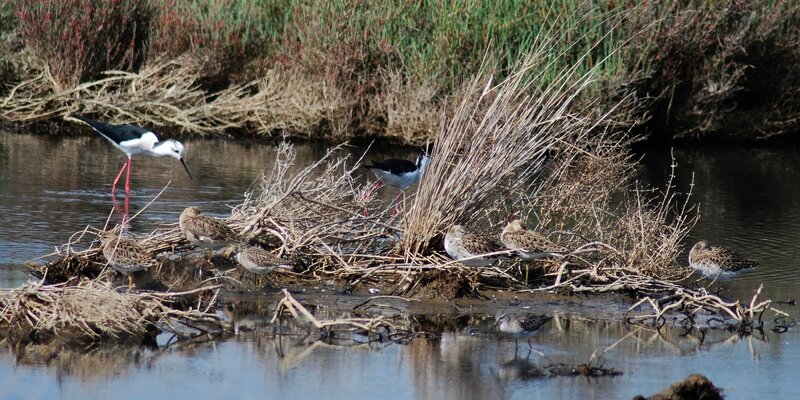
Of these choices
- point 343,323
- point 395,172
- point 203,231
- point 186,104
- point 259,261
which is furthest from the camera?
point 186,104

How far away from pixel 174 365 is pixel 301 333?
1097 millimetres

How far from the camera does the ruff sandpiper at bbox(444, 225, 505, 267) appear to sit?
28.8 ft

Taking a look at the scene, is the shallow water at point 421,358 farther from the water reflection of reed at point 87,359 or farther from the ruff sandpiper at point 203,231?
the ruff sandpiper at point 203,231

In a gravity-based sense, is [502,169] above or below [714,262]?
above

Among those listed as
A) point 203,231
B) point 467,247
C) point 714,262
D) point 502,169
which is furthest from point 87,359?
point 714,262

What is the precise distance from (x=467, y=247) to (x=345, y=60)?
11111 mm

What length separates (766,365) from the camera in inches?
302

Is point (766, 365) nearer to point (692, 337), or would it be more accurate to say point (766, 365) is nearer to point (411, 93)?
point (692, 337)

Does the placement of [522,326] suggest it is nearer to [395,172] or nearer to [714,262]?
[714,262]

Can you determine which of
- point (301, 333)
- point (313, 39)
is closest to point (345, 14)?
point (313, 39)

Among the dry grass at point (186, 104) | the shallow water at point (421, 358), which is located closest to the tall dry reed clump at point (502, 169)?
the shallow water at point (421, 358)

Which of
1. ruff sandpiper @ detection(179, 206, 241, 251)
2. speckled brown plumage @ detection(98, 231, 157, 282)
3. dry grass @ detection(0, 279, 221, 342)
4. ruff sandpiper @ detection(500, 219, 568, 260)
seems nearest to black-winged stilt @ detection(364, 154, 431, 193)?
ruff sandpiper @ detection(179, 206, 241, 251)

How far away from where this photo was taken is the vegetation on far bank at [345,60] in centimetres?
1923

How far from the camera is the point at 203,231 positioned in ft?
30.3
